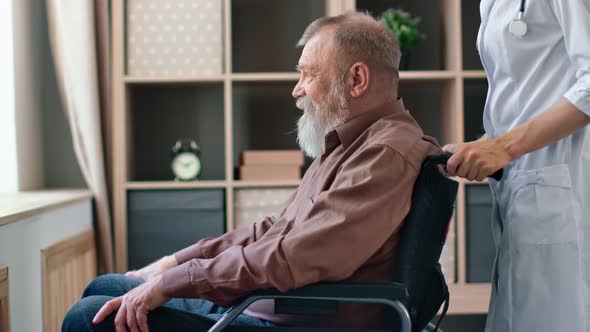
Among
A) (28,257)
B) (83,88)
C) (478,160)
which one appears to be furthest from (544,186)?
(83,88)


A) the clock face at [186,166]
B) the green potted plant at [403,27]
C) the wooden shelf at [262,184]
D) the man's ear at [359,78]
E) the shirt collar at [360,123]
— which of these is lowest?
the wooden shelf at [262,184]

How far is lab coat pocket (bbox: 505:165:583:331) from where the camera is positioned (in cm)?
143

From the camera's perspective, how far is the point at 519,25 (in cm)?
148

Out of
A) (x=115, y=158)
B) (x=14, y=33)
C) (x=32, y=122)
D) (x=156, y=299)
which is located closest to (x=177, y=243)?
(x=115, y=158)

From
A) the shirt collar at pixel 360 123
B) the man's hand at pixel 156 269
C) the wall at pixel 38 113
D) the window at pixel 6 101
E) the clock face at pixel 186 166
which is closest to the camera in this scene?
the shirt collar at pixel 360 123

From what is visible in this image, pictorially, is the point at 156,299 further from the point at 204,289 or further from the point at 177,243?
the point at 177,243

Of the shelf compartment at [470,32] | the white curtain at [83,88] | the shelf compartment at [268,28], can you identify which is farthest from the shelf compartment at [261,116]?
the shelf compartment at [470,32]

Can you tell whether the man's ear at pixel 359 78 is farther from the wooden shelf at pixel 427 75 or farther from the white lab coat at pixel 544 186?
the wooden shelf at pixel 427 75

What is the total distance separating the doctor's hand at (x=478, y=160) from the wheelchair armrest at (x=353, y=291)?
0.85 ft

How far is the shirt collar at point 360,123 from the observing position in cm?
159

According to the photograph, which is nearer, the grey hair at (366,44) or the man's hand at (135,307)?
the man's hand at (135,307)

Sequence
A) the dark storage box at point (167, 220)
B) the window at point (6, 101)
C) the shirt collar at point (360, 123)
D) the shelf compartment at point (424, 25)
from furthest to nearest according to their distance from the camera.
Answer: the shelf compartment at point (424, 25)
the dark storage box at point (167, 220)
the window at point (6, 101)
the shirt collar at point (360, 123)

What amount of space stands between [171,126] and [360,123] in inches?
74.4

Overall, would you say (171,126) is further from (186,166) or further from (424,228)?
(424,228)
